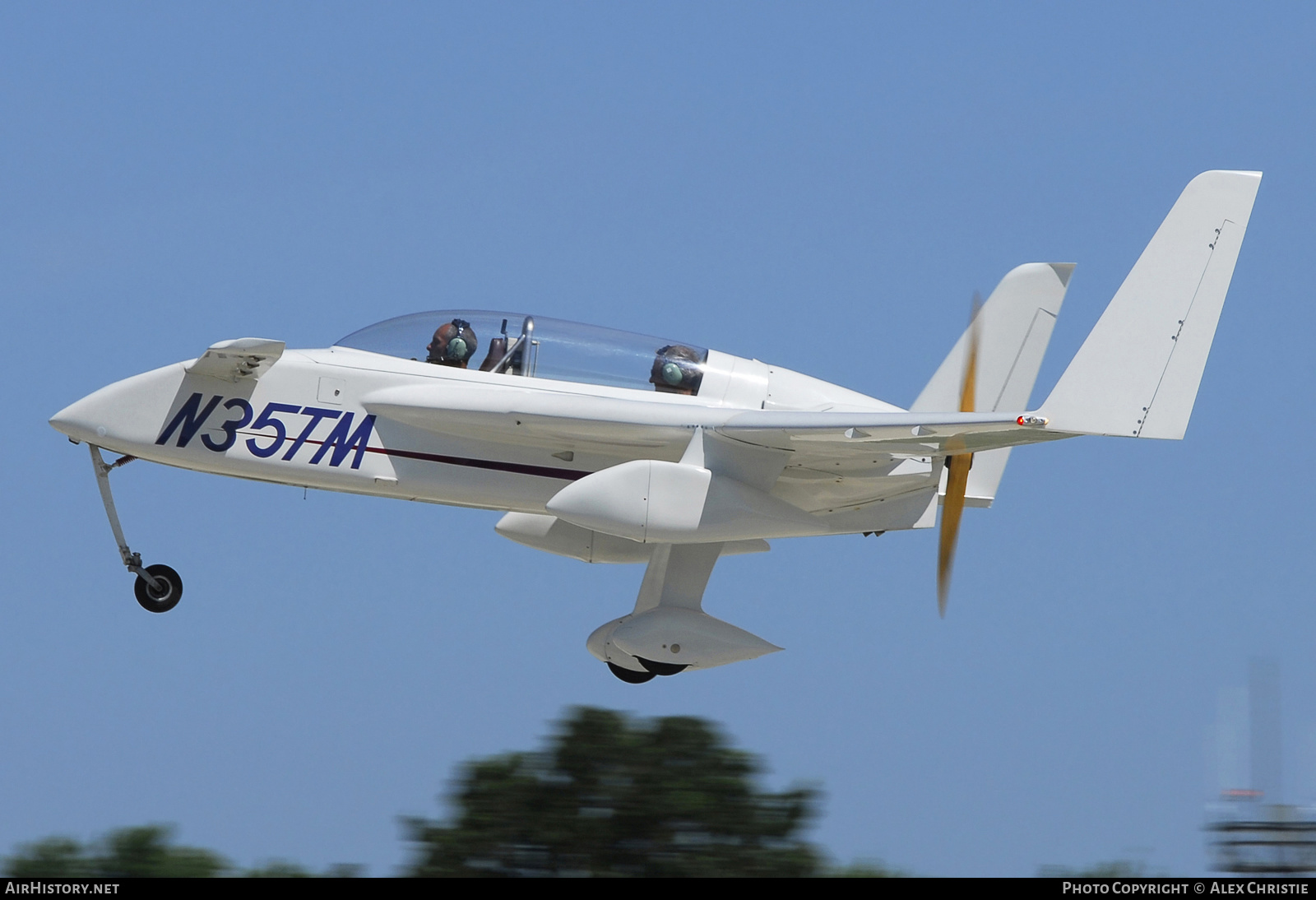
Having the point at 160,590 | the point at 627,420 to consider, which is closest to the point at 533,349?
the point at 627,420

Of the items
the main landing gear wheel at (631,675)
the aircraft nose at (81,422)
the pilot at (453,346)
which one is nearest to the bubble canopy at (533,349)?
the pilot at (453,346)

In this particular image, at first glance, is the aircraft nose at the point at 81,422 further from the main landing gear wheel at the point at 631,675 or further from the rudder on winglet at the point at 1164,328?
the rudder on winglet at the point at 1164,328

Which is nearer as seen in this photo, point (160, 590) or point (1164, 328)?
point (1164, 328)

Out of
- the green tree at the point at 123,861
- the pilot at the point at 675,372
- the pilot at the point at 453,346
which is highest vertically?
the pilot at the point at 675,372

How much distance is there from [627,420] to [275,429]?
3.72 m

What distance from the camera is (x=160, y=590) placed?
1666cm

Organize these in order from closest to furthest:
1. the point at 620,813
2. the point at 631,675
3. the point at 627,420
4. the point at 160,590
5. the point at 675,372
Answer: the point at 627,420 → the point at 675,372 → the point at 160,590 → the point at 631,675 → the point at 620,813

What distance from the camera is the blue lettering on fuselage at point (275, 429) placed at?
617 inches

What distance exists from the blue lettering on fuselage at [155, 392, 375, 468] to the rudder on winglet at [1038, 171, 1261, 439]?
7.08m

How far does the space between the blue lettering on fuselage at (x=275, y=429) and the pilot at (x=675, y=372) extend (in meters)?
3.06

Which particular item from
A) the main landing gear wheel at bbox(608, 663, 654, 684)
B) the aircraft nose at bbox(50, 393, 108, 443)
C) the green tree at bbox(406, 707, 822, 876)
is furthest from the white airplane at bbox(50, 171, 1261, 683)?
the green tree at bbox(406, 707, 822, 876)

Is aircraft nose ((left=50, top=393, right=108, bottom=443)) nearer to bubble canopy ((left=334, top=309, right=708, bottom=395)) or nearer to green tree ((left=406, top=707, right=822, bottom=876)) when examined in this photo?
bubble canopy ((left=334, top=309, right=708, bottom=395))

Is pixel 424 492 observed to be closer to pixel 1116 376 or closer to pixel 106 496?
pixel 106 496

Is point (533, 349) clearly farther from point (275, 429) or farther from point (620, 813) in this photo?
point (620, 813)
